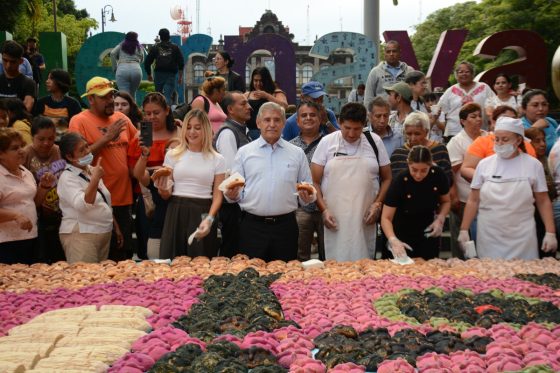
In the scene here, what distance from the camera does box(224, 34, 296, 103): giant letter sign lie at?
547 inches

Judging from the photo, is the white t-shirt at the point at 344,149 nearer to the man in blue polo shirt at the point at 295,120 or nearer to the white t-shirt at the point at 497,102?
the man in blue polo shirt at the point at 295,120

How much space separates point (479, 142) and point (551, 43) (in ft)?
107

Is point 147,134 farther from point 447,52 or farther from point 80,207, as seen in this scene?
point 447,52

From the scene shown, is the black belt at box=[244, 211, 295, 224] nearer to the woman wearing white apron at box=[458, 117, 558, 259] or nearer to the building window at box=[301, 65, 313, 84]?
the woman wearing white apron at box=[458, 117, 558, 259]

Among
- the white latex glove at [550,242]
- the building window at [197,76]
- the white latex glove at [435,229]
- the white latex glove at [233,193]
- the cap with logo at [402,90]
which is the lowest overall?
the white latex glove at [550,242]

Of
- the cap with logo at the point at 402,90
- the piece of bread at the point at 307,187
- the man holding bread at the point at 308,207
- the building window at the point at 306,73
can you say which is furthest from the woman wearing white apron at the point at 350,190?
the building window at the point at 306,73

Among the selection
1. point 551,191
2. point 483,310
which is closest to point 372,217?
point 551,191

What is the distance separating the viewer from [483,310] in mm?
5004

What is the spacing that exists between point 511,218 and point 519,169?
0.45m

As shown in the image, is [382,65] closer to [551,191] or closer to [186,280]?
[551,191]

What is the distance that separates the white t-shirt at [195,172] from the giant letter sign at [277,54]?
667 cm

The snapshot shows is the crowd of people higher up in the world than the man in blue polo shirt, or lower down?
lower down

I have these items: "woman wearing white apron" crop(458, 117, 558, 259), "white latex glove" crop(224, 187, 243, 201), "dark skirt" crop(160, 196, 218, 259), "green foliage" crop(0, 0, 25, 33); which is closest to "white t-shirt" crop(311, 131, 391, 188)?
"woman wearing white apron" crop(458, 117, 558, 259)

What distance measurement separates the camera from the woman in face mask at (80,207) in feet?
24.1
